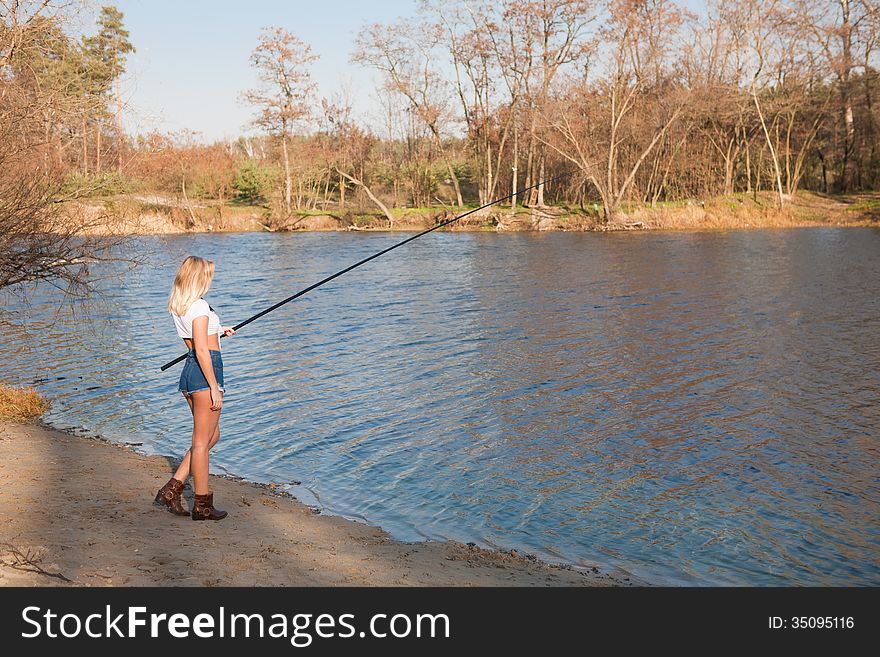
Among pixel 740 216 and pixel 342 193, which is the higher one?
pixel 342 193

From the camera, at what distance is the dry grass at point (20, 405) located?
31.5ft

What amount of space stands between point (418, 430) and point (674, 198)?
40.5 meters

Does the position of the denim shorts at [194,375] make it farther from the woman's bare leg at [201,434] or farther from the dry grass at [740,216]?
the dry grass at [740,216]

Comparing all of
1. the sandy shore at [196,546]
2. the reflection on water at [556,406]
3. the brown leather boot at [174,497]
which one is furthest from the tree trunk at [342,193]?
the brown leather boot at [174,497]

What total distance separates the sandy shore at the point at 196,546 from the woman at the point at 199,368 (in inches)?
7.8

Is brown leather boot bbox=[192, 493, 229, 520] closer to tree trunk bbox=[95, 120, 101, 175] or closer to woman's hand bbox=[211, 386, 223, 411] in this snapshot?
woman's hand bbox=[211, 386, 223, 411]

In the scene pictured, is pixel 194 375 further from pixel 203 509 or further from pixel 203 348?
pixel 203 509

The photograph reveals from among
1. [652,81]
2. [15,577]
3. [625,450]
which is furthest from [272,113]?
[15,577]

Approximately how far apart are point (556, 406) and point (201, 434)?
18.7 feet

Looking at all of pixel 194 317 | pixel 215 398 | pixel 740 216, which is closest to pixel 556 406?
pixel 215 398

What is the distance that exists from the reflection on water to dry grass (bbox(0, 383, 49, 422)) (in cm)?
26

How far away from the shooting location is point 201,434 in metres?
5.81
